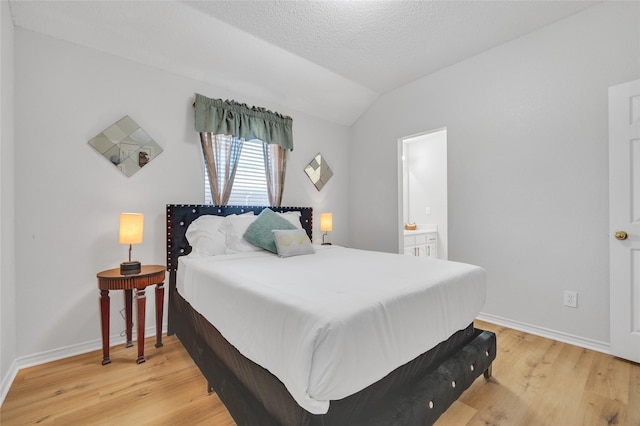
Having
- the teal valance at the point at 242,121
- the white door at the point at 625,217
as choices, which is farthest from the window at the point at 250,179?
the white door at the point at 625,217

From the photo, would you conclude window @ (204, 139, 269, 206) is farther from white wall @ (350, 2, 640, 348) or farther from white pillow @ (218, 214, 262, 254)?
white wall @ (350, 2, 640, 348)

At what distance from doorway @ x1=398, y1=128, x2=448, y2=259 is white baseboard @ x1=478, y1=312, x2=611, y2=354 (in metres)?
1.81

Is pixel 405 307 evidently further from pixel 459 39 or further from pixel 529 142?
pixel 459 39

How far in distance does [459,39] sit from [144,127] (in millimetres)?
3173

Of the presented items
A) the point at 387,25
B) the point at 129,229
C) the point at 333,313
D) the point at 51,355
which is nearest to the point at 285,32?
the point at 387,25

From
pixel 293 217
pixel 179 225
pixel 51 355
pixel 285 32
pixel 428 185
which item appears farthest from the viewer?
pixel 428 185

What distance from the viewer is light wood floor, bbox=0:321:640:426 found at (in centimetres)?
155

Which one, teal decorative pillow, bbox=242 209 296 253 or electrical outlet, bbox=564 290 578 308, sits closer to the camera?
electrical outlet, bbox=564 290 578 308

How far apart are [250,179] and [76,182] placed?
1.59 m

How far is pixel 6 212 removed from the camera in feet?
6.22

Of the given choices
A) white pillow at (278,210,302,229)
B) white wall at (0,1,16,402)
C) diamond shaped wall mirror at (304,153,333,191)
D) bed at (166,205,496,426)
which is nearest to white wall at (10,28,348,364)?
white wall at (0,1,16,402)

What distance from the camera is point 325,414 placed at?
1107mm

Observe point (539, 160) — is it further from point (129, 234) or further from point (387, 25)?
point (129, 234)

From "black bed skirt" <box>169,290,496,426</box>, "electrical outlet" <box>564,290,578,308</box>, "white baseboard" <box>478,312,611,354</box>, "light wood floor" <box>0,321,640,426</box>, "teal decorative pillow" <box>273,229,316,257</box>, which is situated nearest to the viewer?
"black bed skirt" <box>169,290,496,426</box>
